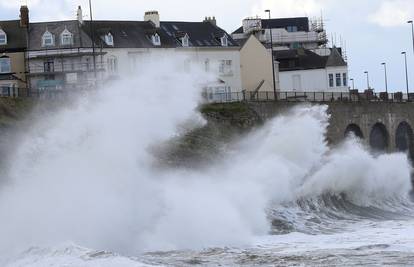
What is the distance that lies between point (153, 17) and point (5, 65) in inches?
463

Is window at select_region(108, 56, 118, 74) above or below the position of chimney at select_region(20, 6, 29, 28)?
below

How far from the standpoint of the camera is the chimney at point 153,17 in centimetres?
6362

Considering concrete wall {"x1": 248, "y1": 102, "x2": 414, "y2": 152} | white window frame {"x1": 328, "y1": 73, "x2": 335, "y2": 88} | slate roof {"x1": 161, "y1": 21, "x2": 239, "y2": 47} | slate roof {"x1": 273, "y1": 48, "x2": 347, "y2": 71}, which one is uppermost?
slate roof {"x1": 161, "y1": 21, "x2": 239, "y2": 47}

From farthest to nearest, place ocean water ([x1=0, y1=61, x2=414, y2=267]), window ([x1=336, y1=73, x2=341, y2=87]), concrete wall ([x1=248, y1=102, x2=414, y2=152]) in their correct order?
window ([x1=336, y1=73, x2=341, y2=87]) < concrete wall ([x1=248, y1=102, x2=414, y2=152]) < ocean water ([x1=0, y1=61, x2=414, y2=267])

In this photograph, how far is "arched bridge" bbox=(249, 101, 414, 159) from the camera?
50.3 m

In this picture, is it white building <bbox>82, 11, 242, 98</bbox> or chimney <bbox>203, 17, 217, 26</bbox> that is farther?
chimney <bbox>203, 17, 217, 26</bbox>

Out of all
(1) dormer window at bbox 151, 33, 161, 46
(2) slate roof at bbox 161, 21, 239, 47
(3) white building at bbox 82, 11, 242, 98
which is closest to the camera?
(3) white building at bbox 82, 11, 242, 98

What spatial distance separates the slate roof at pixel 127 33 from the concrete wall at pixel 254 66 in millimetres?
6830

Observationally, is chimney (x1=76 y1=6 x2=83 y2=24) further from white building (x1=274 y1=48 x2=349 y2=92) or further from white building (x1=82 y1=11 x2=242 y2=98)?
white building (x1=274 y1=48 x2=349 y2=92)

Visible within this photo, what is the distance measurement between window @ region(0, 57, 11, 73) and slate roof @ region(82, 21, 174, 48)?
18.2ft

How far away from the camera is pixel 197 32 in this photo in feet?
216

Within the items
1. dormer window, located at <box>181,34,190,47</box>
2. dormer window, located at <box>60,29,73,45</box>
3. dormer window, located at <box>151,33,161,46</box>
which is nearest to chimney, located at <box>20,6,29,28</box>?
dormer window, located at <box>60,29,73,45</box>

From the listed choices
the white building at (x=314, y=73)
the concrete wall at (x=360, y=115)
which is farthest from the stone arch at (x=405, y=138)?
the white building at (x=314, y=73)

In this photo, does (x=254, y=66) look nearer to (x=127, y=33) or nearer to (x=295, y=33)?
(x=127, y=33)
